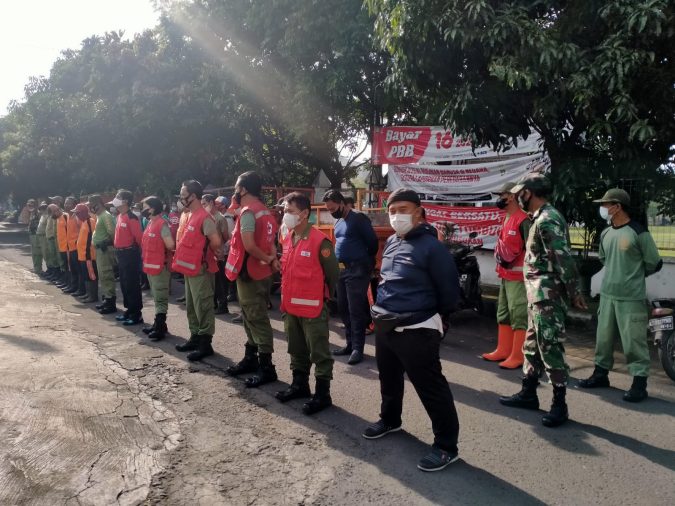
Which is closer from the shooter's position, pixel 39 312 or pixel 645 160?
pixel 645 160

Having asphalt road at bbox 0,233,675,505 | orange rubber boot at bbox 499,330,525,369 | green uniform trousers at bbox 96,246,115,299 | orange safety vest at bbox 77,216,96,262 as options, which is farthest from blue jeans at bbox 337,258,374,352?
orange safety vest at bbox 77,216,96,262

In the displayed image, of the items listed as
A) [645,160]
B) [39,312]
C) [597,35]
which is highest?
[597,35]

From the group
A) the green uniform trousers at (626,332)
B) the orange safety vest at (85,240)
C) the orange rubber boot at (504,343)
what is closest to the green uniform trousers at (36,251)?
the orange safety vest at (85,240)

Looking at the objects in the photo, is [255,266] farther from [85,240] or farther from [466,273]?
[85,240]

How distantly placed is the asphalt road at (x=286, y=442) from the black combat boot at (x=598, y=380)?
103mm

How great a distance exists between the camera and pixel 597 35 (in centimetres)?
625

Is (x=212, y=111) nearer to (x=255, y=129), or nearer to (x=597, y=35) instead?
(x=255, y=129)

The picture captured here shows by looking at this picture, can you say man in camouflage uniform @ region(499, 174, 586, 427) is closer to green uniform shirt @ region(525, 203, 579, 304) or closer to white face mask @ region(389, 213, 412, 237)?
green uniform shirt @ region(525, 203, 579, 304)

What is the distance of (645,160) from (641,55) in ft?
4.82

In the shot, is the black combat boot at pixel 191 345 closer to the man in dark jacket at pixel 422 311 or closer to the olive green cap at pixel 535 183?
the man in dark jacket at pixel 422 311

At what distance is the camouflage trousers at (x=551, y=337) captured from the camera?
392 centimetres

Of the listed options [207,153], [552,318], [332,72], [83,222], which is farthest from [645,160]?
[207,153]

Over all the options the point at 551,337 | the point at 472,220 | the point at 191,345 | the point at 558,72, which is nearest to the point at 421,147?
the point at 472,220

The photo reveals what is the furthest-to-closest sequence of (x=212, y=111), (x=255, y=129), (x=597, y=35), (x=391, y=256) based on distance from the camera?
(x=255, y=129)
(x=212, y=111)
(x=597, y=35)
(x=391, y=256)
